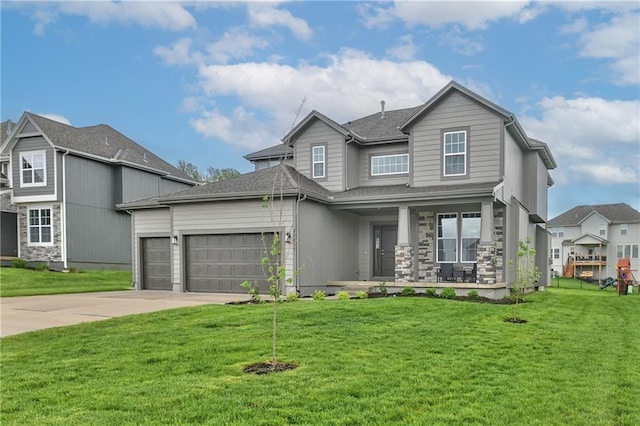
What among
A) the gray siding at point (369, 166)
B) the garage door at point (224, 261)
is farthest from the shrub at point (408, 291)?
the gray siding at point (369, 166)

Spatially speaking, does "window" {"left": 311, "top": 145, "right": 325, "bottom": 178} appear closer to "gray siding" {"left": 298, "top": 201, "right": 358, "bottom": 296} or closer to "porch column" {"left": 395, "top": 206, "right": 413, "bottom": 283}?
"gray siding" {"left": 298, "top": 201, "right": 358, "bottom": 296}

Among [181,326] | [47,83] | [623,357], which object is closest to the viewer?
[623,357]

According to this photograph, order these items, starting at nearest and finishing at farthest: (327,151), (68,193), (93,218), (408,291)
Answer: (408,291)
(327,151)
(68,193)
(93,218)

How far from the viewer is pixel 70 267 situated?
23.3 metres

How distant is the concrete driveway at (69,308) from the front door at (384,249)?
18.1 feet

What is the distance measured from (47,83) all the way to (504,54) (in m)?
19.9

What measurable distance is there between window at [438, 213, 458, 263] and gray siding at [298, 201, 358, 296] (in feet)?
10.7

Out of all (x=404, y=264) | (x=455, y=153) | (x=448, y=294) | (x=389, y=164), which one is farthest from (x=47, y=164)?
(x=448, y=294)

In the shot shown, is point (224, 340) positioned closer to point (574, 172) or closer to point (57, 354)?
point (57, 354)

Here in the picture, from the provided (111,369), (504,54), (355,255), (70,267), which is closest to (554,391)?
(111,369)

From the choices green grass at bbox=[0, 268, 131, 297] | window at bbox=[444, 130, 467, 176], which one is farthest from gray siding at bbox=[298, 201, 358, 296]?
green grass at bbox=[0, 268, 131, 297]

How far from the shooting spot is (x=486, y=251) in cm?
1407

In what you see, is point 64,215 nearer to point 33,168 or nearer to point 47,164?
point 47,164

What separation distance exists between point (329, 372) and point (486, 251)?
9987 millimetres
